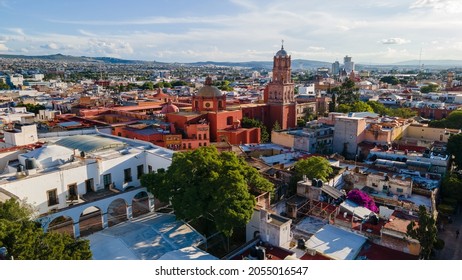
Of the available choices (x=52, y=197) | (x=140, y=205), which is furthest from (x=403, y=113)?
(x=52, y=197)

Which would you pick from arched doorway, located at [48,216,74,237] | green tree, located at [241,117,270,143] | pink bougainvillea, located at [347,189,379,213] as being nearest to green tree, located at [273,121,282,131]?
green tree, located at [241,117,270,143]

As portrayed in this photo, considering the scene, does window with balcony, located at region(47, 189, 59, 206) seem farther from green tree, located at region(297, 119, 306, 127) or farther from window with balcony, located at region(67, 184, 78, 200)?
green tree, located at region(297, 119, 306, 127)

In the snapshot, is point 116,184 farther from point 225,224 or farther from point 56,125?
point 56,125

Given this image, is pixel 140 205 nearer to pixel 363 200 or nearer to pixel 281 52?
pixel 363 200

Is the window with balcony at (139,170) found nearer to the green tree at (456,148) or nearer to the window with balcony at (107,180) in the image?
the window with balcony at (107,180)

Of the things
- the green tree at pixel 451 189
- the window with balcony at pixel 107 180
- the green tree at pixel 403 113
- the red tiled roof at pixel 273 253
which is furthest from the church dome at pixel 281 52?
the red tiled roof at pixel 273 253
